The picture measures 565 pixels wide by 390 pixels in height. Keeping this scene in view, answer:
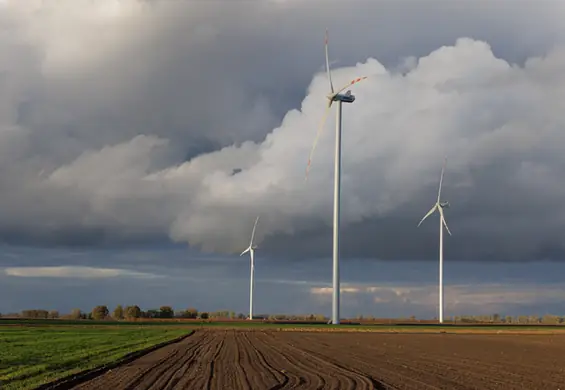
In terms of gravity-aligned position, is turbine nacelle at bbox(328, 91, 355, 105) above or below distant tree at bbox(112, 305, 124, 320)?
above

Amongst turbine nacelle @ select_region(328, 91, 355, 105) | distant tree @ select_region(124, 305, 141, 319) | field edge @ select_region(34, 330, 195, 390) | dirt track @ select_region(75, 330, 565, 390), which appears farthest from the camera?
distant tree @ select_region(124, 305, 141, 319)

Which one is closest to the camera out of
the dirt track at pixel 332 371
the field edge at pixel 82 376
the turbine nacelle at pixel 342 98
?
the field edge at pixel 82 376

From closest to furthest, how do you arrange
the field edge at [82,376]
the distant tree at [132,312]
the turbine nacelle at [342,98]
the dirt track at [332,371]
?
the field edge at [82,376] < the dirt track at [332,371] < the turbine nacelle at [342,98] < the distant tree at [132,312]

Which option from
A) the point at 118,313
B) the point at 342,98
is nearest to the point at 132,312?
the point at 118,313

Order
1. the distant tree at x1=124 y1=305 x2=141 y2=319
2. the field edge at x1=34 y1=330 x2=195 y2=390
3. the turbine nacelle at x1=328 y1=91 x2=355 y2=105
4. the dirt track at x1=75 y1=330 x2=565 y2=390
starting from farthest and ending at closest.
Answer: the distant tree at x1=124 y1=305 x2=141 y2=319 < the turbine nacelle at x1=328 y1=91 x2=355 y2=105 < the dirt track at x1=75 y1=330 x2=565 y2=390 < the field edge at x1=34 y1=330 x2=195 y2=390

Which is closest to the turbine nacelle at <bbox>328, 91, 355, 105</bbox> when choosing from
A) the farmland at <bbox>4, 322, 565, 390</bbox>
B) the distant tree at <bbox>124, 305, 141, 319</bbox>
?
the farmland at <bbox>4, 322, 565, 390</bbox>

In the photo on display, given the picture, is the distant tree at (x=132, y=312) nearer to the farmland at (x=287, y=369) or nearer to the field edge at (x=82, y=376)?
the farmland at (x=287, y=369)

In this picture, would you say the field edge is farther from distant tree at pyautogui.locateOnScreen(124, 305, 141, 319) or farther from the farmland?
distant tree at pyautogui.locateOnScreen(124, 305, 141, 319)

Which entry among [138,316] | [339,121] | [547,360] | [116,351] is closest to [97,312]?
[138,316]

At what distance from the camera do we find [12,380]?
3200 cm

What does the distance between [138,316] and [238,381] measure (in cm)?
17241

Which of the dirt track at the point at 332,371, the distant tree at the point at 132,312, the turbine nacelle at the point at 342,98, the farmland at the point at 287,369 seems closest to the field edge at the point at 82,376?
the farmland at the point at 287,369

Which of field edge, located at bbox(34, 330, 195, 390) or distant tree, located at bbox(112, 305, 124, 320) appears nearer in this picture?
field edge, located at bbox(34, 330, 195, 390)

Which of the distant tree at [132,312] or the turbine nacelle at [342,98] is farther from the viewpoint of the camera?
the distant tree at [132,312]
